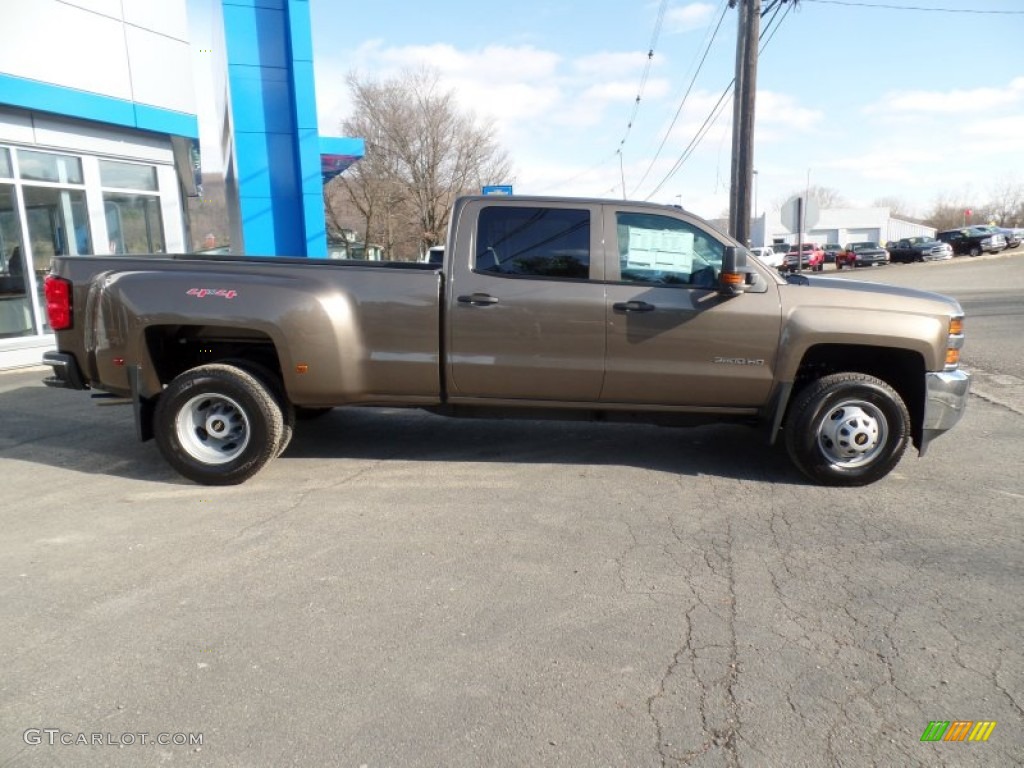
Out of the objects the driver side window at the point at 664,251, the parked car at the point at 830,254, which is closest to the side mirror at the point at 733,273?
the driver side window at the point at 664,251

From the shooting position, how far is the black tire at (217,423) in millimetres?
4730

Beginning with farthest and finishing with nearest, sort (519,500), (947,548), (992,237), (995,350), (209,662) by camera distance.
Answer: (992,237) < (995,350) < (519,500) < (947,548) < (209,662)

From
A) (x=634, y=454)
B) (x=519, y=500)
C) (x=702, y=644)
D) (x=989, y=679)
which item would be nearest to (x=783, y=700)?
(x=702, y=644)

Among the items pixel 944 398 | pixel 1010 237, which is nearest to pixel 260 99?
pixel 944 398

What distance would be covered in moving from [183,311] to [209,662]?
270cm

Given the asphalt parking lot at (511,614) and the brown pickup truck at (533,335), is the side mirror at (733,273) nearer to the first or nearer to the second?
the brown pickup truck at (533,335)

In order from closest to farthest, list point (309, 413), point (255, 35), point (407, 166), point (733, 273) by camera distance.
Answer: point (733, 273), point (309, 413), point (255, 35), point (407, 166)

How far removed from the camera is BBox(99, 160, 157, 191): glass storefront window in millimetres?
12094

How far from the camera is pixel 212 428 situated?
16.0ft

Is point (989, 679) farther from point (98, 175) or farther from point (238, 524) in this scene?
point (98, 175)

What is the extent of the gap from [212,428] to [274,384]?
53 centimetres

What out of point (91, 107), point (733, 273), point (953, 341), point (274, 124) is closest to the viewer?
point (733, 273)

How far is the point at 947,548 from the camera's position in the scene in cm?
379

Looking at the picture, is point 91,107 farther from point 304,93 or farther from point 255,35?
point 304,93
